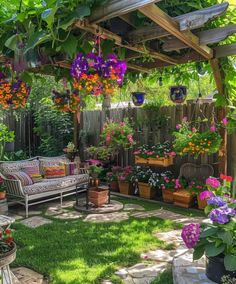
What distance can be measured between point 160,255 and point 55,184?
2.42m

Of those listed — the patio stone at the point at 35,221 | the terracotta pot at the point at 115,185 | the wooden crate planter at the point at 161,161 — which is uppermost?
the wooden crate planter at the point at 161,161

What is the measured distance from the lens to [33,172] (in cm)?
527

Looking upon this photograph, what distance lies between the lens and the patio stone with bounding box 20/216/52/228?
4.11 meters

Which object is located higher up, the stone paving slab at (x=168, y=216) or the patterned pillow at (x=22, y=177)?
the patterned pillow at (x=22, y=177)

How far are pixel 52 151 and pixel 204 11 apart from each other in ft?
17.9

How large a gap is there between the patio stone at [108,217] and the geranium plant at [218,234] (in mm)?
2090

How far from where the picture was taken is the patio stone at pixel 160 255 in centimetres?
311

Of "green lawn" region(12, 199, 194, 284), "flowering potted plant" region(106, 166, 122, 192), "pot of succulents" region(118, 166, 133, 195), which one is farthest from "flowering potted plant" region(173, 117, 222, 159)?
"flowering potted plant" region(106, 166, 122, 192)

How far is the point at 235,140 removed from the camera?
491 centimetres

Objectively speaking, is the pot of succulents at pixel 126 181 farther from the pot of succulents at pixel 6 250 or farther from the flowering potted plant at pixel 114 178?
the pot of succulents at pixel 6 250

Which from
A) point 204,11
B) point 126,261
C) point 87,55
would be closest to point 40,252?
point 126,261

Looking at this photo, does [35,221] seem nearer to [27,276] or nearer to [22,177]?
[22,177]

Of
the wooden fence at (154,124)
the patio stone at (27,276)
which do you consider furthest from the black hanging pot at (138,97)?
the patio stone at (27,276)

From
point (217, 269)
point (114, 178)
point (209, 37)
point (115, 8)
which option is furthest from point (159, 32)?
point (114, 178)
